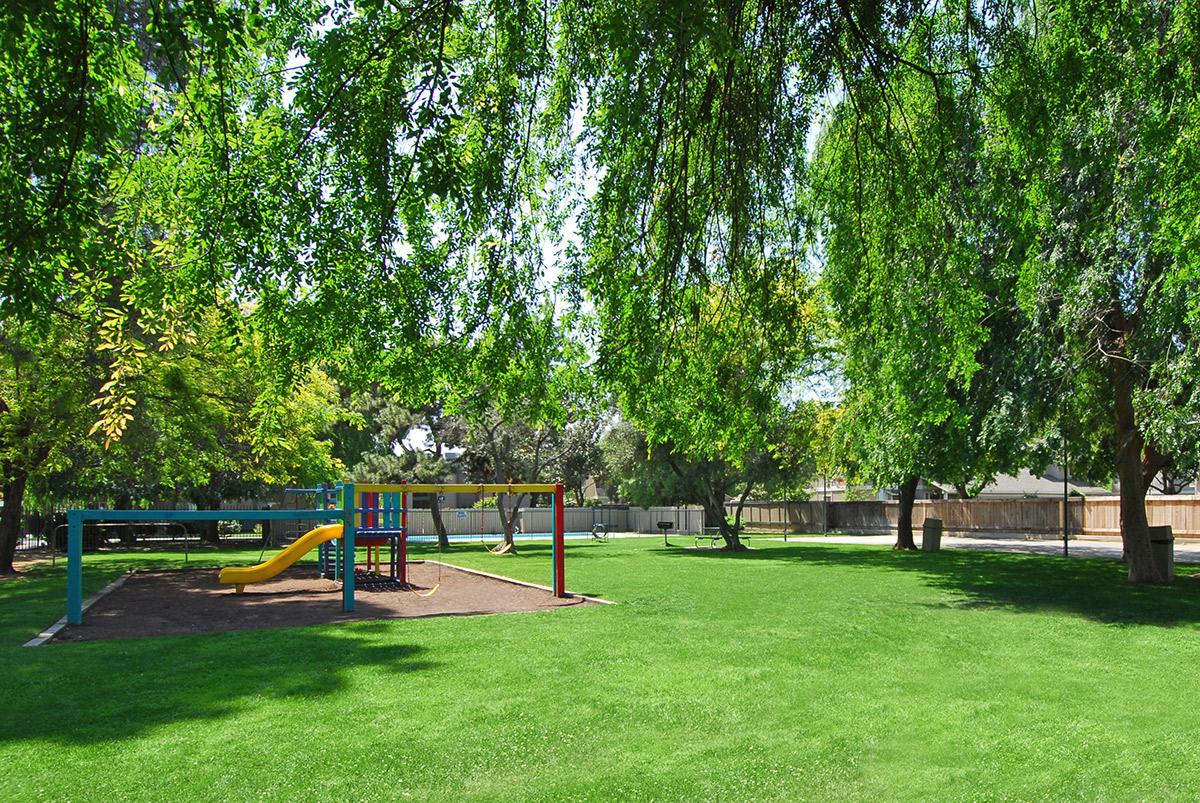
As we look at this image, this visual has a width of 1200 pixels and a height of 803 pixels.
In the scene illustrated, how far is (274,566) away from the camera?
16125 mm

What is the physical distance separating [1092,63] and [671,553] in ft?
78.0

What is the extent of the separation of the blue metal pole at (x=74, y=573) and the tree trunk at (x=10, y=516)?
9639 millimetres

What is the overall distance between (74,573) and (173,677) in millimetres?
4596

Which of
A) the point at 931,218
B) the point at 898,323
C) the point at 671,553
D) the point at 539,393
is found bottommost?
the point at 671,553

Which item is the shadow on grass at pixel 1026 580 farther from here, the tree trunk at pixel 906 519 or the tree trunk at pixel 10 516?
the tree trunk at pixel 10 516

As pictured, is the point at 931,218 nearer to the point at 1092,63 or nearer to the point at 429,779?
the point at 1092,63

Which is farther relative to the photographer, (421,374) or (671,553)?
(671,553)

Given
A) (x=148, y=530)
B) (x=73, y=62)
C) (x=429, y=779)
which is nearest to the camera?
(x=73, y=62)

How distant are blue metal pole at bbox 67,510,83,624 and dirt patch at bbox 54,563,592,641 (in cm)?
20

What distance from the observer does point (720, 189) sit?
262 inches

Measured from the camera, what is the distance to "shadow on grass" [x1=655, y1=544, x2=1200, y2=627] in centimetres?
1366

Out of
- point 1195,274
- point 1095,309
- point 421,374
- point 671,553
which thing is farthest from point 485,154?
point 671,553

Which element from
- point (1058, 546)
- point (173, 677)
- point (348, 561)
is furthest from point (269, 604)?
point (1058, 546)

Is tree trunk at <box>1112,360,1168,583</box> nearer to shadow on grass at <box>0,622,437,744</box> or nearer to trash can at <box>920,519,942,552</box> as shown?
trash can at <box>920,519,942,552</box>
